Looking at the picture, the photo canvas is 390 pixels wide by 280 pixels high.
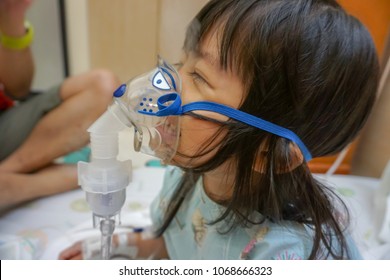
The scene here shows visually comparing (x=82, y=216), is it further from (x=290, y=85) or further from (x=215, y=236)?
(x=290, y=85)

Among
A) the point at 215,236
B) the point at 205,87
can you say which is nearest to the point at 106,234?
the point at 215,236

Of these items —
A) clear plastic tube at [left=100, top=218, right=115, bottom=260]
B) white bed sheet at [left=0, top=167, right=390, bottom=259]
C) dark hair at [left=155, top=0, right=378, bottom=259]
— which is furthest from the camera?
white bed sheet at [left=0, top=167, right=390, bottom=259]

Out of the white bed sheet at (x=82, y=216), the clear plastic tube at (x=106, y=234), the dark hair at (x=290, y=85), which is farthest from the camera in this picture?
the white bed sheet at (x=82, y=216)

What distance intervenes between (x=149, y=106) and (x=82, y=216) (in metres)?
0.43

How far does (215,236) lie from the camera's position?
2.03 ft

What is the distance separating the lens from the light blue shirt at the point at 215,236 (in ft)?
1.79

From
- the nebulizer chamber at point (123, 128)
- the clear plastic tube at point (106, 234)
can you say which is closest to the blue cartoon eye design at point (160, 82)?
the nebulizer chamber at point (123, 128)

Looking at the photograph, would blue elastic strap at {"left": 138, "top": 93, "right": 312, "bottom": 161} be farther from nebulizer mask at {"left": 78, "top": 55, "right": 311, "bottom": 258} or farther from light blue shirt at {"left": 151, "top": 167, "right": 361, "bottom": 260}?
light blue shirt at {"left": 151, "top": 167, "right": 361, "bottom": 260}

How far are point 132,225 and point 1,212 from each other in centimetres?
26

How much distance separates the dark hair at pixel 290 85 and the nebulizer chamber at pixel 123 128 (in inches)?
2.1

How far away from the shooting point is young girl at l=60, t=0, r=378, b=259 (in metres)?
0.45

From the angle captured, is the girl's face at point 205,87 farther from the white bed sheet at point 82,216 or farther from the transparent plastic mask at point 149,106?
the white bed sheet at point 82,216

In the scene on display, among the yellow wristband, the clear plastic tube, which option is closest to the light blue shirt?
the clear plastic tube

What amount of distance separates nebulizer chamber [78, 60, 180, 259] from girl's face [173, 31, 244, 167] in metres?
0.01
